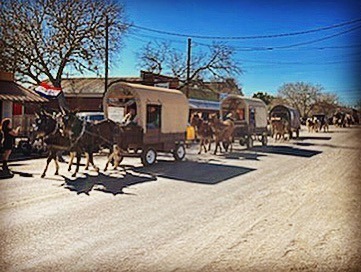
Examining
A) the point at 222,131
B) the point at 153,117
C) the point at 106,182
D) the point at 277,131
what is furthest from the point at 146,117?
the point at 277,131

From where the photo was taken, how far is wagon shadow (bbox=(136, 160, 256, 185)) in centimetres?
421

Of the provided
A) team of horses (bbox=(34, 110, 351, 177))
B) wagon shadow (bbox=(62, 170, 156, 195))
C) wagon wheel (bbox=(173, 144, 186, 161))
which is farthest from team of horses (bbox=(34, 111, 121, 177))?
wagon wheel (bbox=(173, 144, 186, 161))

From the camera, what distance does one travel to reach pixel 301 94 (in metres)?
1.57

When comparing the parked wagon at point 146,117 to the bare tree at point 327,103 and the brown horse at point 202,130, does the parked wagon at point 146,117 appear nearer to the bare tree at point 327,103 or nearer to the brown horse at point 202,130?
the brown horse at point 202,130

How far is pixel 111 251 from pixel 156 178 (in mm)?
2458

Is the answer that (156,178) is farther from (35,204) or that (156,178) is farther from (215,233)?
(215,233)

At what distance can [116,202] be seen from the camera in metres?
2.99

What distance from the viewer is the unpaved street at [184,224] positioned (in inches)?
64.3

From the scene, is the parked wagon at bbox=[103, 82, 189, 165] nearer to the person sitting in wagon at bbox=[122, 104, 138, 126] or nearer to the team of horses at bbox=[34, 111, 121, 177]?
the person sitting in wagon at bbox=[122, 104, 138, 126]

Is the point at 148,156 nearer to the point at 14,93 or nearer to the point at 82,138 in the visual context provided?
the point at 82,138

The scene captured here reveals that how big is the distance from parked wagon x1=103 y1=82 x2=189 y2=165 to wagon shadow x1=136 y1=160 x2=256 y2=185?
0.27 metres

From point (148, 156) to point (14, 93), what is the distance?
400cm

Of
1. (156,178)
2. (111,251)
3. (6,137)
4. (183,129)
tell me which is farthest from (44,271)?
(183,129)

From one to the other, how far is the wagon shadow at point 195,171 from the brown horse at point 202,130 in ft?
5.13
